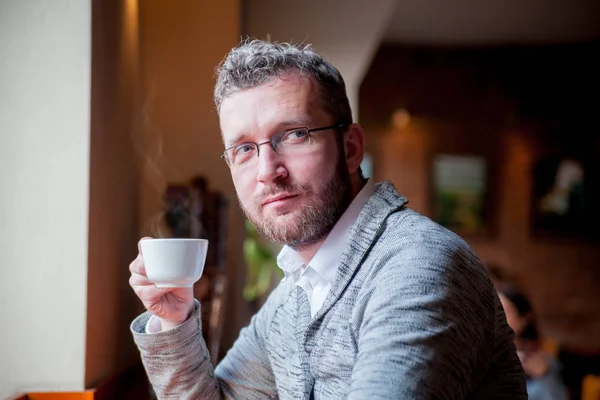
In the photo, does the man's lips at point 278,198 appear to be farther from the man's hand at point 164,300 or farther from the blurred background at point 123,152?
the blurred background at point 123,152

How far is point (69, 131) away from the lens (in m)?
1.49

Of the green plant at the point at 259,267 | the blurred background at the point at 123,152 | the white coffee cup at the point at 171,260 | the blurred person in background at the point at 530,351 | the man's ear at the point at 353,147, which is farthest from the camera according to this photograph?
the green plant at the point at 259,267

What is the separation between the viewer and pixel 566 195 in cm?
652

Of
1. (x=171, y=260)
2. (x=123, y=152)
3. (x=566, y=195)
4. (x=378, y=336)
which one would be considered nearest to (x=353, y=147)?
(x=171, y=260)

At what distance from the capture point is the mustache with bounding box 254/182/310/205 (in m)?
1.18

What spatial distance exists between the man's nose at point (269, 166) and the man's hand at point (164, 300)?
0.97 ft

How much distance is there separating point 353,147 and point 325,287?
32cm

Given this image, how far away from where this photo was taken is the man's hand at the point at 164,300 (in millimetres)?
1225

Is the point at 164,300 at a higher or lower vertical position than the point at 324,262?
lower

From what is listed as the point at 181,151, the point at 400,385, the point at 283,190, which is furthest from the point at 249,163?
the point at 181,151

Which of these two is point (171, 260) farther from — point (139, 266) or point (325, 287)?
point (325, 287)

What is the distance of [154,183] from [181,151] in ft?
0.81

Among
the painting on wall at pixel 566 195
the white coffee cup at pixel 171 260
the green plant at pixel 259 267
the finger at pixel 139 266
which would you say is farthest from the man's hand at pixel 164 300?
the painting on wall at pixel 566 195

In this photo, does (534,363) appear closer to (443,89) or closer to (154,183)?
(154,183)
